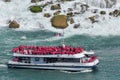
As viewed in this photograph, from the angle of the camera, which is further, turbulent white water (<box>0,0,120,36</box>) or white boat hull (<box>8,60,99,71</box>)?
turbulent white water (<box>0,0,120,36</box>)

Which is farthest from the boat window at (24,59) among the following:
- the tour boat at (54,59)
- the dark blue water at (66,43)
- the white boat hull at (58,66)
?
the dark blue water at (66,43)

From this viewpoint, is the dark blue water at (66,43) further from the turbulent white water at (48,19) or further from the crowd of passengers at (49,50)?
the turbulent white water at (48,19)

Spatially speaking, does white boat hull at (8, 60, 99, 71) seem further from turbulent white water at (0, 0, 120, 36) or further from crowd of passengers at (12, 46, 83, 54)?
turbulent white water at (0, 0, 120, 36)

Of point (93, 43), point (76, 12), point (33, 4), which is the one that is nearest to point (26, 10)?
point (33, 4)

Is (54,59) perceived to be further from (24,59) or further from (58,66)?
(24,59)

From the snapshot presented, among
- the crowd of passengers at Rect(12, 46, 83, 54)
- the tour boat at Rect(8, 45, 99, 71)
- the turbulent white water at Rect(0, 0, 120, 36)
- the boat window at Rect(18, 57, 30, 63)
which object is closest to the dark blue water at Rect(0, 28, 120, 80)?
the tour boat at Rect(8, 45, 99, 71)

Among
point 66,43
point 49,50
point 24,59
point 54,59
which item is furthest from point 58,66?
point 66,43
